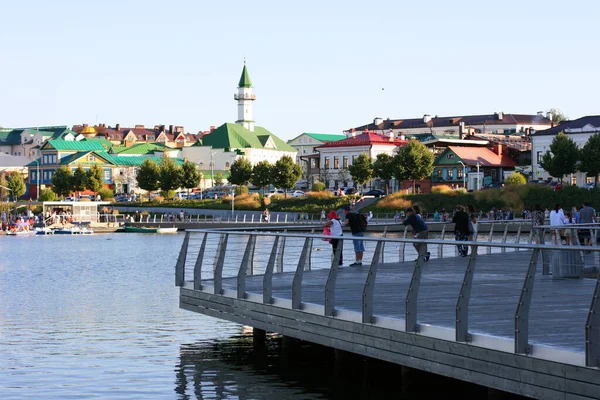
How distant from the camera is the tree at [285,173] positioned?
127 metres

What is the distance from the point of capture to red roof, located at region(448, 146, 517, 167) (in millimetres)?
129000

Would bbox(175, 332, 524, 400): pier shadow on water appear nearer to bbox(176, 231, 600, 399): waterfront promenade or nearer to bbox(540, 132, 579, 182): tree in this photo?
bbox(176, 231, 600, 399): waterfront promenade

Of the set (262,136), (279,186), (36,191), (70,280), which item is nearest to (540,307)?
(70,280)

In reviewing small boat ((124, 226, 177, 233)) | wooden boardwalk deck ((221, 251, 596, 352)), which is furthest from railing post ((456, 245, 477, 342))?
small boat ((124, 226, 177, 233))

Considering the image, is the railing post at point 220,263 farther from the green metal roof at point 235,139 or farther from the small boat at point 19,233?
the green metal roof at point 235,139

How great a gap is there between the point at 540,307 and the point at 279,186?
11587 cm

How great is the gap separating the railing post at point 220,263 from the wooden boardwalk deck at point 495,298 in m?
4.42

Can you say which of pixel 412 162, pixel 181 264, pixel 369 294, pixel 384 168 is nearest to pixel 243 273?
pixel 181 264

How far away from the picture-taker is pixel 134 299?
35.3m

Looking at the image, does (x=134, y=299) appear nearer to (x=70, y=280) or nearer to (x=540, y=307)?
(x=70, y=280)

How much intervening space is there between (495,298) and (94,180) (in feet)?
449

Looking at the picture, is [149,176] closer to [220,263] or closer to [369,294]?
[220,263]

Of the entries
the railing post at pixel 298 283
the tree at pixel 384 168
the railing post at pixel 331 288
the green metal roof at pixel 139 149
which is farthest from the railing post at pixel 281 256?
the green metal roof at pixel 139 149

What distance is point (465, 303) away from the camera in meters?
12.4
